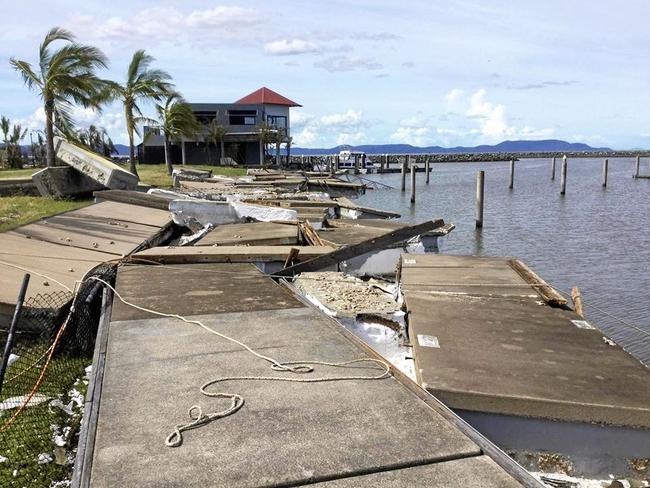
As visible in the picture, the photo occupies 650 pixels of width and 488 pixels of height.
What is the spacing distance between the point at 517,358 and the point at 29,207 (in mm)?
14418

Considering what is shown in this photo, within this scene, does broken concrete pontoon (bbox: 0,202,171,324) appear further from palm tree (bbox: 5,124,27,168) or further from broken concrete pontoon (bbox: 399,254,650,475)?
palm tree (bbox: 5,124,27,168)

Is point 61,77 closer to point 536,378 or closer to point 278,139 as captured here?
point 536,378

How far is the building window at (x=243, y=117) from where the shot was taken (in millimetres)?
59438

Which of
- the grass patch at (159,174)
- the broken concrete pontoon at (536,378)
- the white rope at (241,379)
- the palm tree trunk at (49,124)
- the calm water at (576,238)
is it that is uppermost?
the palm tree trunk at (49,124)

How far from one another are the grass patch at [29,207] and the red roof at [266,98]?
1890 inches

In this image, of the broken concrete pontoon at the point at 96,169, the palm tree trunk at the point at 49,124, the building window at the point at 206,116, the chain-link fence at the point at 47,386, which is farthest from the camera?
the building window at the point at 206,116

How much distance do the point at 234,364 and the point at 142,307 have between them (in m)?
2.16

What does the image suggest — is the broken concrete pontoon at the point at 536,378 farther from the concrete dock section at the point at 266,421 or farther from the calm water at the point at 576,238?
the calm water at the point at 576,238

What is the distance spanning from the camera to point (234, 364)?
4633mm

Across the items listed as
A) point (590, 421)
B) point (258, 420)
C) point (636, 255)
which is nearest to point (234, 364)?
point (258, 420)

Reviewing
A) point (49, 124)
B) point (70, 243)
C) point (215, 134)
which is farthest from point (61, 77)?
point (215, 134)

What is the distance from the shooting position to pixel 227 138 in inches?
2233

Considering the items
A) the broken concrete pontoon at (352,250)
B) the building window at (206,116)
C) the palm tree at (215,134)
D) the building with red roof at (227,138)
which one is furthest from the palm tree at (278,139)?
the broken concrete pontoon at (352,250)

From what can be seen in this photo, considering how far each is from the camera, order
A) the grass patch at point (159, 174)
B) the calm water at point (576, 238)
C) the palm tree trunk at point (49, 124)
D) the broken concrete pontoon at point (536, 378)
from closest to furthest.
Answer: the broken concrete pontoon at point (536, 378), the calm water at point (576, 238), the palm tree trunk at point (49, 124), the grass patch at point (159, 174)
